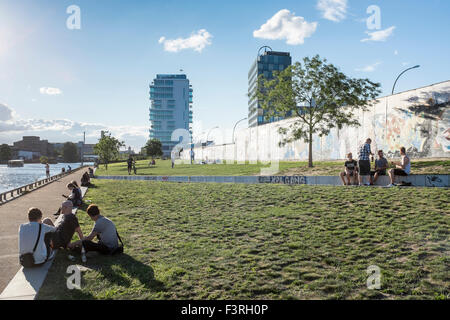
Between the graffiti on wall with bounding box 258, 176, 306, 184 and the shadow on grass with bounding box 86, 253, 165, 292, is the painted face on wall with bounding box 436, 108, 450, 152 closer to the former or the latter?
the graffiti on wall with bounding box 258, 176, 306, 184

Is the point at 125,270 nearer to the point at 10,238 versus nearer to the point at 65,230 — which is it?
the point at 65,230

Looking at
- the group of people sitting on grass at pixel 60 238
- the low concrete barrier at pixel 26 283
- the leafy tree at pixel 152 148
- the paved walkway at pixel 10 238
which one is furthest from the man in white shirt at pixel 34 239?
the leafy tree at pixel 152 148

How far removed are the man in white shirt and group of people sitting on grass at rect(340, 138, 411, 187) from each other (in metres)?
12.9

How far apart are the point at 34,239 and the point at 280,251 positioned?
5.08m

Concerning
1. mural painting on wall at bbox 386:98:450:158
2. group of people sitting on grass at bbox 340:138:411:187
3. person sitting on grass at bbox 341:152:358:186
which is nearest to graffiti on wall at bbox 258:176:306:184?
group of people sitting on grass at bbox 340:138:411:187

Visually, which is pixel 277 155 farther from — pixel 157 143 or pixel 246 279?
pixel 157 143

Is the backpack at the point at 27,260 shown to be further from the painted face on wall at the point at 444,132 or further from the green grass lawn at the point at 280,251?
the painted face on wall at the point at 444,132

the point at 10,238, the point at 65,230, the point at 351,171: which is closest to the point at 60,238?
the point at 65,230

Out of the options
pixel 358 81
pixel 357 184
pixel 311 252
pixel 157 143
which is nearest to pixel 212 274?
pixel 311 252

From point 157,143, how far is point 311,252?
114276 mm

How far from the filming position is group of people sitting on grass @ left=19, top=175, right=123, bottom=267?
6.37 metres

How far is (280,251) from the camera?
7375 millimetres
